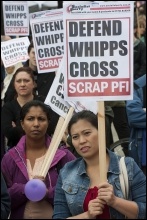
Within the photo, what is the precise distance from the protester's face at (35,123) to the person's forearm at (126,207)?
6.16ft

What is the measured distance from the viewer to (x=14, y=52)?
12023mm

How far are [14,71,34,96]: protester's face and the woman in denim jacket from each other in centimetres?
381

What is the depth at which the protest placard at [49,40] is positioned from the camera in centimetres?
887

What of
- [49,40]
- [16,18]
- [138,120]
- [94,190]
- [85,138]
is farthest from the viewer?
[16,18]

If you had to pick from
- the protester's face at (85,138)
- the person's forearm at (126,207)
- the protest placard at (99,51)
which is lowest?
the person's forearm at (126,207)

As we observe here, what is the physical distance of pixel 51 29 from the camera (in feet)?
29.3

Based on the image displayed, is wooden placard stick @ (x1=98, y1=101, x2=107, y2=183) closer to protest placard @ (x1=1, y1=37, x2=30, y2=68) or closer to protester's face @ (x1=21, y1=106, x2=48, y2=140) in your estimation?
protester's face @ (x1=21, y1=106, x2=48, y2=140)

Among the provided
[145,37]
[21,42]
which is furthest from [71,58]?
[145,37]

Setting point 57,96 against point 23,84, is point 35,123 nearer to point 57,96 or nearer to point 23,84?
point 57,96

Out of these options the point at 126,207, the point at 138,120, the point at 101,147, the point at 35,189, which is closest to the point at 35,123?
the point at 35,189

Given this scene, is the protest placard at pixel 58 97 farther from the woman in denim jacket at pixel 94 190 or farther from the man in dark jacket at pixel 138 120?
the woman in denim jacket at pixel 94 190

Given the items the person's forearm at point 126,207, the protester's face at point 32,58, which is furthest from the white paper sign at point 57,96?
the protester's face at point 32,58

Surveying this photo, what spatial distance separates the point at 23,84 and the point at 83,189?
169 inches

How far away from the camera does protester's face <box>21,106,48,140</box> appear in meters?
6.72
